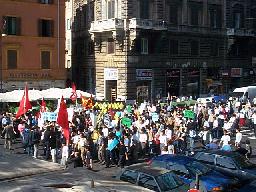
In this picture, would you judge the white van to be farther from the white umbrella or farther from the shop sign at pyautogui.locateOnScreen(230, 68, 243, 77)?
the white umbrella

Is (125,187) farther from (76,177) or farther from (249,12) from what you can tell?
(249,12)

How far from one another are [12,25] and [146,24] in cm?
A: 1283

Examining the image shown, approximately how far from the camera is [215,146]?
72.8ft

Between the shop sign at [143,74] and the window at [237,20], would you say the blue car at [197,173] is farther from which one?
the window at [237,20]

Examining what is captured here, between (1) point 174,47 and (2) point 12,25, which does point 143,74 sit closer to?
(1) point 174,47

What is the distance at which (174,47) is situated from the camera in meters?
54.5

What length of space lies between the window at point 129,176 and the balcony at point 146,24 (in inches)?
1391

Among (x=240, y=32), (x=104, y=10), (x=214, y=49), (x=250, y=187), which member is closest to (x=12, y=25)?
(x=104, y=10)

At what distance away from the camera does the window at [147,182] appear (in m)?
13.9

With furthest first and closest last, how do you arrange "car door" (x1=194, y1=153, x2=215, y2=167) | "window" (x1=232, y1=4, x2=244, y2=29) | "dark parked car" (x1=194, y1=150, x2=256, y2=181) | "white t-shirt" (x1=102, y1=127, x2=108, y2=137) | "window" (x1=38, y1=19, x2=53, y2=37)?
"window" (x1=232, y1=4, x2=244, y2=29) → "window" (x1=38, y1=19, x2=53, y2=37) → "white t-shirt" (x1=102, y1=127, x2=108, y2=137) → "car door" (x1=194, y1=153, x2=215, y2=167) → "dark parked car" (x1=194, y1=150, x2=256, y2=181)

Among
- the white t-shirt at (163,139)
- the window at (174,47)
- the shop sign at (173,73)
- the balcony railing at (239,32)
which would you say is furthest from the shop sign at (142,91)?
the white t-shirt at (163,139)

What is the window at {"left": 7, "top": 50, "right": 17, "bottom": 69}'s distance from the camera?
45719 mm

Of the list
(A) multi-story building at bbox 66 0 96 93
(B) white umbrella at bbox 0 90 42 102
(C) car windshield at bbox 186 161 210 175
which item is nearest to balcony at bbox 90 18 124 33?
(A) multi-story building at bbox 66 0 96 93

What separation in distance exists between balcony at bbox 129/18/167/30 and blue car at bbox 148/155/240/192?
108 feet
